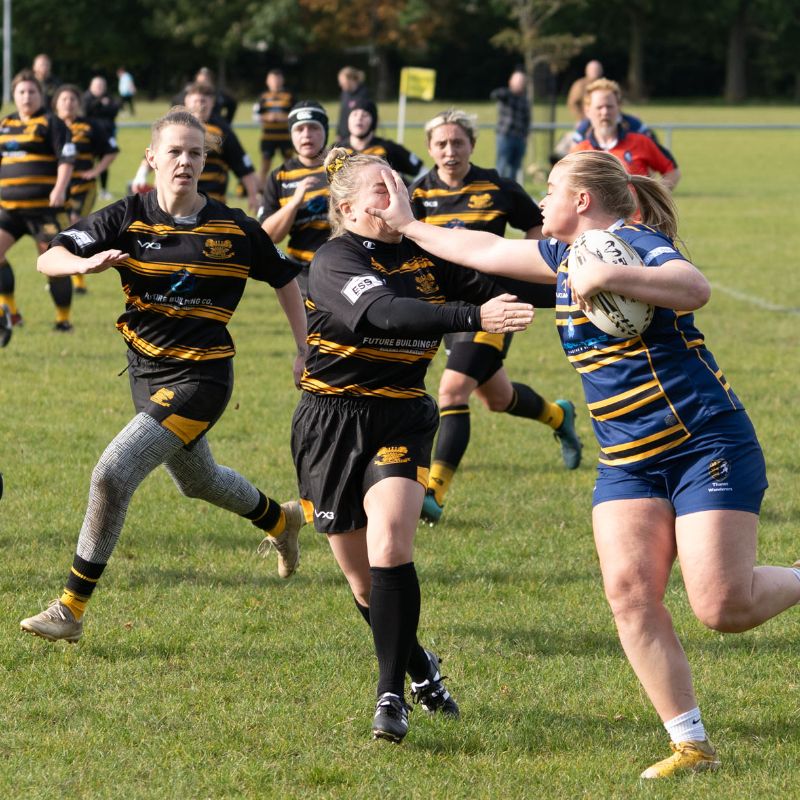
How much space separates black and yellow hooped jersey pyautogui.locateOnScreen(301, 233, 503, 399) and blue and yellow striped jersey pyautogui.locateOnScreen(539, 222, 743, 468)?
62 centimetres

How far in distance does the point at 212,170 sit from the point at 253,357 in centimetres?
306

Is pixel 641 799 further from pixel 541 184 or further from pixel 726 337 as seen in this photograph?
pixel 541 184

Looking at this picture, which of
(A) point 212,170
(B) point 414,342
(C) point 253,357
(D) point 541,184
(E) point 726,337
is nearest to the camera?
(B) point 414,342

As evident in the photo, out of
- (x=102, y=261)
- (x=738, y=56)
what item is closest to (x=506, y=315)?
(x=102, y=261)

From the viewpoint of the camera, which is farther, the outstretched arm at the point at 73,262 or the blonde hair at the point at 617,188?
the outstretched arm at the point at 73,262

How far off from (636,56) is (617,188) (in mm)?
65920

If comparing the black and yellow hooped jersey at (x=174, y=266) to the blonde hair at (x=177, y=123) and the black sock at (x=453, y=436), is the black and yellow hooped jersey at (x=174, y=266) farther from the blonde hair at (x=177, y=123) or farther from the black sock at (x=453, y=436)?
the black sock at (x=453, y=436)

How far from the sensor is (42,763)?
434cm

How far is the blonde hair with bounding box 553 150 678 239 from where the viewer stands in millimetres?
4219

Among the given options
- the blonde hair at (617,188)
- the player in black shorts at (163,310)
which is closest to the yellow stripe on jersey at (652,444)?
the blonde hair at (617,188)

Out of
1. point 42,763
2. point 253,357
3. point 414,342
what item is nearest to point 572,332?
point 414,342

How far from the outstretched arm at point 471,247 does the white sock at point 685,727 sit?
1480mm

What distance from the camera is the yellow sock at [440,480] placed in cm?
732

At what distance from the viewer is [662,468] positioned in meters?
4.16
